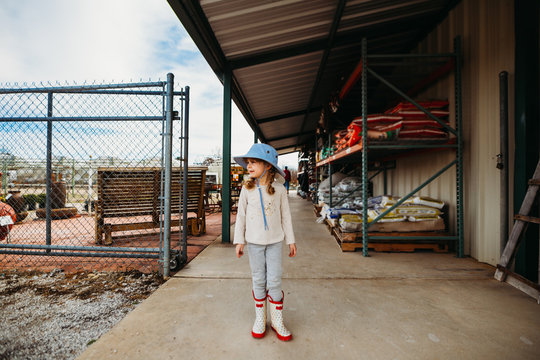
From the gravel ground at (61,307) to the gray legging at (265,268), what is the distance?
123cm

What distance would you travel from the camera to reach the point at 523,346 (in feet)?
5.32

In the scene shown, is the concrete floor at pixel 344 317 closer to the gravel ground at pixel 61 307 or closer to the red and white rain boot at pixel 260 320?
the red and white rain boot at pixel 260 320

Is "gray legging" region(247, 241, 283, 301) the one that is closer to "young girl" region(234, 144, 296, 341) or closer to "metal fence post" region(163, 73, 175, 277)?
"young girl" region(234, 144, 296, 341)

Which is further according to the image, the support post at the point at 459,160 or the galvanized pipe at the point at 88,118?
the support post at the point at 459,160

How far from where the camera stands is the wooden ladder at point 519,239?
244cm

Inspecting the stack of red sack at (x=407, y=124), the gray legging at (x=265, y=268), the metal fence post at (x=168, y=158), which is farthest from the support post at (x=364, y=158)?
the metal fence post at (x=168, y=158)

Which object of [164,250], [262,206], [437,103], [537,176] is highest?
[437,103]

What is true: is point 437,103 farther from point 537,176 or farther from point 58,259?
point 58,259

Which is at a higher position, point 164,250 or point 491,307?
point 164,250

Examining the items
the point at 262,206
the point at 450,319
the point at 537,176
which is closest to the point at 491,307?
the point at 450,319

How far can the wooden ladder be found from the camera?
2.44 metres

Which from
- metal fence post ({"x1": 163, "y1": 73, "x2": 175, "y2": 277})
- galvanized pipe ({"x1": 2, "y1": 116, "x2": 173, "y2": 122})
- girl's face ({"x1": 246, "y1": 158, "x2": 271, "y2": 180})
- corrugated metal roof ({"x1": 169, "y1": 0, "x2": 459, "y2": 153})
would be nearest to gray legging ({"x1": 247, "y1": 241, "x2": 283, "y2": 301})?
girl's face ({"x1": 246, "y1": 158, "x2": 271, "y2": 180})

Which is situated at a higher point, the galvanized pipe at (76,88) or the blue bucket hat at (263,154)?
the galvanized pipe at (76,88)

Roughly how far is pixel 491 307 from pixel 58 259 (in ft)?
17.1
